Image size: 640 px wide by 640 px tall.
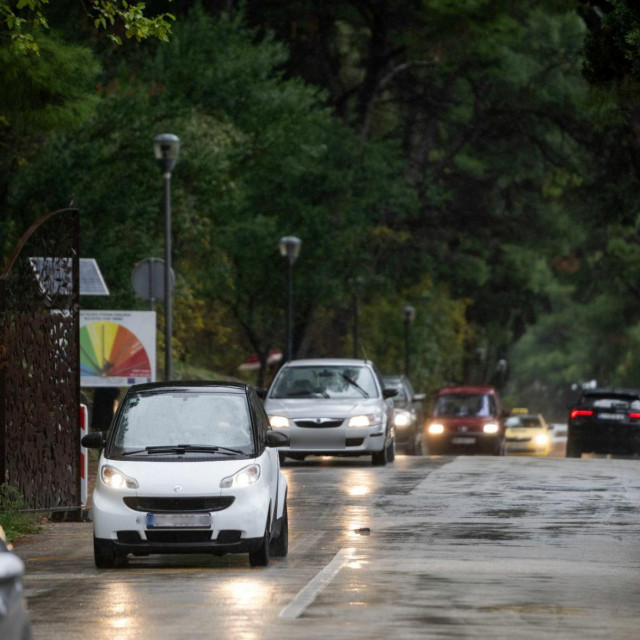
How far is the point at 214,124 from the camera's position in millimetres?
39406

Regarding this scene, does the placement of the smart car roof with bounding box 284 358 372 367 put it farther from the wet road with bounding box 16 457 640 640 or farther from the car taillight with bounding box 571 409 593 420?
the car taillight with bounding box 571 409 593 420

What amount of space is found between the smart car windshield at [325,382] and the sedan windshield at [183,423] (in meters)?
12.5

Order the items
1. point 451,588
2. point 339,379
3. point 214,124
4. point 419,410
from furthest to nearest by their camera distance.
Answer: point 419,410 → point 214,124 → point 339,379 → point 451,588

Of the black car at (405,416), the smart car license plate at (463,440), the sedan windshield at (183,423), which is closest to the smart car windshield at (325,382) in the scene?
the black car at (405,416)

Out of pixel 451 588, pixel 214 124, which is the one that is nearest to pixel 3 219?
pixel 214 124

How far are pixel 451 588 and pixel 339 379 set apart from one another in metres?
15.5

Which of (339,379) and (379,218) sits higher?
(379,218)

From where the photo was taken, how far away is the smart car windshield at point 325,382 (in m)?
27.6

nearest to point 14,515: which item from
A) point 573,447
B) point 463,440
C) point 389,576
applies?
point 389,576

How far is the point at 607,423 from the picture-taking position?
36406mm

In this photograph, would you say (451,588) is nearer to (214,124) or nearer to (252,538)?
(252,538)

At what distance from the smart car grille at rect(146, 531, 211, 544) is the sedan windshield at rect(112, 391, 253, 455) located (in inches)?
30.9

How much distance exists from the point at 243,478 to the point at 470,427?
90.7ft

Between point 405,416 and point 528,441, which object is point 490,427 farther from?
point 528,441
